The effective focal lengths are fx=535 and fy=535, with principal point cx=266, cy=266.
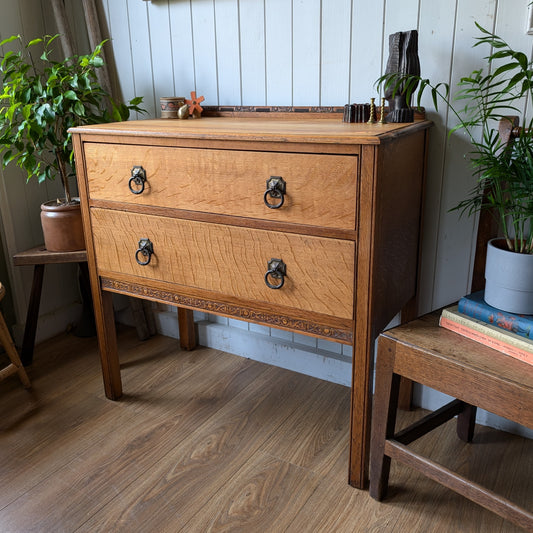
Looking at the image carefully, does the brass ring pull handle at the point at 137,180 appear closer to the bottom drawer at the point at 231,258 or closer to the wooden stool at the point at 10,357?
the bottom drawer at the point at 231,258

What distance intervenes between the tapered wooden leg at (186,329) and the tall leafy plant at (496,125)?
3.65 ft

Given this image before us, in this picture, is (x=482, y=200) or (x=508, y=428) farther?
(x=508, y=428)

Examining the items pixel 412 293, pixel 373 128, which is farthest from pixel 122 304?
pixel 373 128

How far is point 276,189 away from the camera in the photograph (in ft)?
4.20

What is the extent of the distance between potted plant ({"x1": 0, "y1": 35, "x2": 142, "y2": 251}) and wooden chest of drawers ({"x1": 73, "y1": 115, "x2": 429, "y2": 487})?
290 millimetres

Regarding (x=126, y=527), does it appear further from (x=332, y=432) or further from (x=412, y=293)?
(x=412, y=293)

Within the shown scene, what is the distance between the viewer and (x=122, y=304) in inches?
95.6

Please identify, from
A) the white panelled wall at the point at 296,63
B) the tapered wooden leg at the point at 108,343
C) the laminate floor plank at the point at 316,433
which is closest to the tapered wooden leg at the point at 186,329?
the white panelled wall at the point at 296,63

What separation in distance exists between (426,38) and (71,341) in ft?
5.92

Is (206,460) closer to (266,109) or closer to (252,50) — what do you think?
(266,109)

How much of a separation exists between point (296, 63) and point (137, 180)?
2.13ft

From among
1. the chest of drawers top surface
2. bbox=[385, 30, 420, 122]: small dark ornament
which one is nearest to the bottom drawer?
the chest of drawers top surface

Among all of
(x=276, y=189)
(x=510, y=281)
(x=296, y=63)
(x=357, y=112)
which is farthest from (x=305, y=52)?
(x=510, y=281)

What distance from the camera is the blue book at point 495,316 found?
115 centimetres
